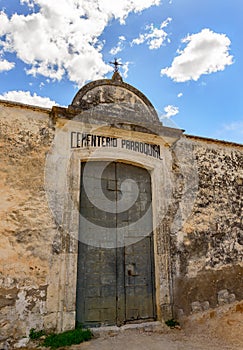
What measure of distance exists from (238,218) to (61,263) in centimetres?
347

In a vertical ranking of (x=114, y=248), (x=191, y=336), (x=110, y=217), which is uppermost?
(x=110, y=217)

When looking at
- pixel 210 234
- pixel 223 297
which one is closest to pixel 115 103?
pixel 210 234

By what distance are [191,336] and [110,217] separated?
6.62 ft

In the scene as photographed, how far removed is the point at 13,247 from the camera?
11.9 ft

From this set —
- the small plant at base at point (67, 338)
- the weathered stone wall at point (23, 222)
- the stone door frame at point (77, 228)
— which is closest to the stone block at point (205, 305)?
the stone door frame at point (77, 228)

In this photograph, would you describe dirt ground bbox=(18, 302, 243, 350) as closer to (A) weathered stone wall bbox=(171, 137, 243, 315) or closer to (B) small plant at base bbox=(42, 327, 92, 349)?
(B) small plant at base bbox=(42, 327, 92, 349)

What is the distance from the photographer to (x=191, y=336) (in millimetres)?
3756

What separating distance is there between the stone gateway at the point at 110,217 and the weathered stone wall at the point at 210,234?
0.06 ft

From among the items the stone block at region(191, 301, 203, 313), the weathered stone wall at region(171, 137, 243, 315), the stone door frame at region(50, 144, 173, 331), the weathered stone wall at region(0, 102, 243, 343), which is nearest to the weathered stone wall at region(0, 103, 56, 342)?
the weathered stone wall at region(0, 102, 243, 343)

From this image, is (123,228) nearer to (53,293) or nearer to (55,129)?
(53,293)

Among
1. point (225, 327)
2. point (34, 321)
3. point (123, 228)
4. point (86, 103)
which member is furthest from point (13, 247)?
Answer: point (225, 327)

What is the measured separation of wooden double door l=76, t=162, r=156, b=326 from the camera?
4047 millimetres

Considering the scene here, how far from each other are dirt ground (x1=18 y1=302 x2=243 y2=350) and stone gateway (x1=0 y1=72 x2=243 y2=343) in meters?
0.28

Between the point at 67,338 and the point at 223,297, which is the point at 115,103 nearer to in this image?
the point at 67,338
